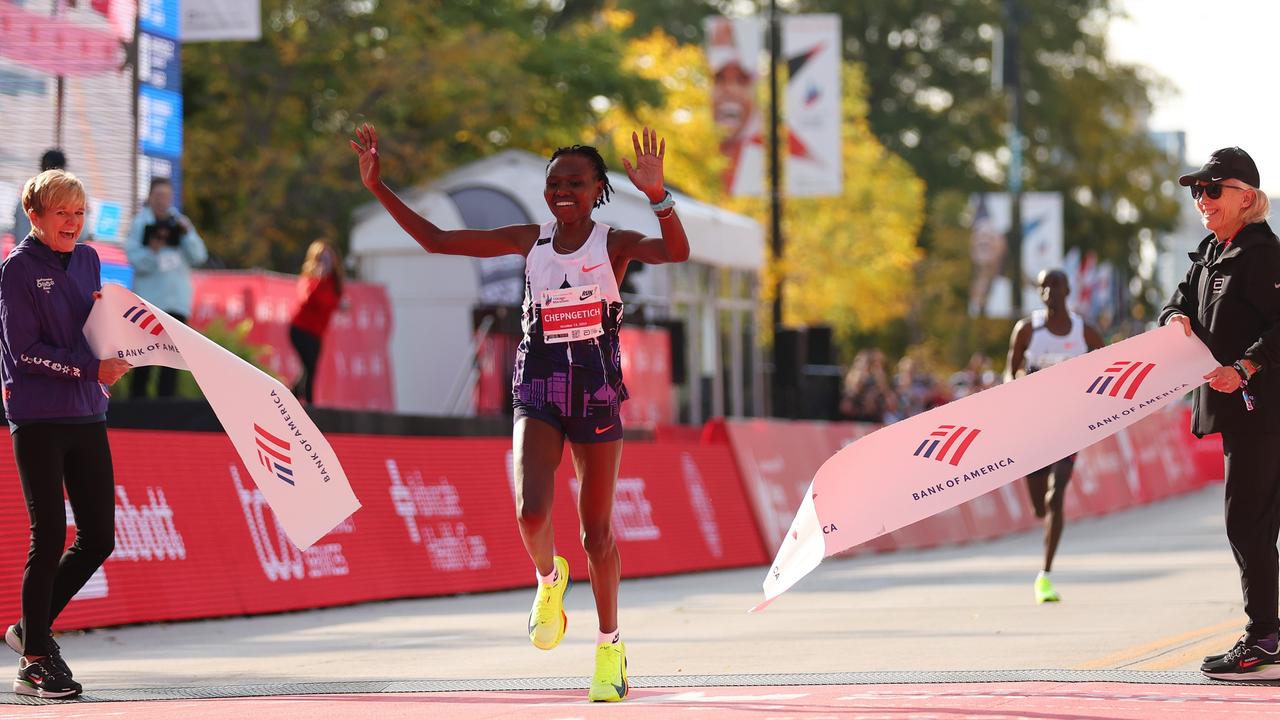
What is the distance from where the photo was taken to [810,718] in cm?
749

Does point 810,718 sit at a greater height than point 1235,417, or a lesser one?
lesser

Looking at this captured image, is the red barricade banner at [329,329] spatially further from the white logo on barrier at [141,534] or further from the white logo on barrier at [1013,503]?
the white logo on barrier at [1013,503]

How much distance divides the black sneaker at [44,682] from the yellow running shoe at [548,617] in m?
1.85

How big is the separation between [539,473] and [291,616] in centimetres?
575

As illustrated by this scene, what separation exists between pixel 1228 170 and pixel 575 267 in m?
2.60

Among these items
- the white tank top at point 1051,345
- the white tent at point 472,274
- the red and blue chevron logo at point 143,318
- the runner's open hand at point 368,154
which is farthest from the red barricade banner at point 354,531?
the white tent at point 472,274

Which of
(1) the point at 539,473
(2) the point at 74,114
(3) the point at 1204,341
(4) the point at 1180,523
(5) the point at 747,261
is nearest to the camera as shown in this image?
(1) the point at 539,473

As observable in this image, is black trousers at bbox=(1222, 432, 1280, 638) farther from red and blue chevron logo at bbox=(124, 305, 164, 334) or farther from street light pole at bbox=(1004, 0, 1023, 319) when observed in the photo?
street light pole at bbox=(1004, 0, 1023, 319)

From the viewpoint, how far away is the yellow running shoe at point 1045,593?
13617mm

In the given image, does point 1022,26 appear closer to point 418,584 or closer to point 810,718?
point 418,584

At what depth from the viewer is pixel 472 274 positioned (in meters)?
26.8

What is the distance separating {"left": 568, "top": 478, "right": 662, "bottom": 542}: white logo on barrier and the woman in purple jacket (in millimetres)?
8705

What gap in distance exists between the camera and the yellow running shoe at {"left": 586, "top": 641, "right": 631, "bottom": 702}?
8125 mm

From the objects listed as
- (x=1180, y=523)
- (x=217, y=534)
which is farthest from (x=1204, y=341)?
(x=1180, y=523)
